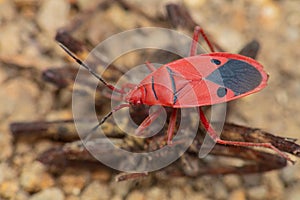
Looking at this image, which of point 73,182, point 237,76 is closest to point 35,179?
point 73,182

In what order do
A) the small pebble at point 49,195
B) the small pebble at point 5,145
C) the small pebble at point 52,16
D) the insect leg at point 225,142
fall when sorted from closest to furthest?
the insect leg at point 225,142
the small pebble at point 49,195
the small pebble at point 5,145
the small pebble at point 52,16

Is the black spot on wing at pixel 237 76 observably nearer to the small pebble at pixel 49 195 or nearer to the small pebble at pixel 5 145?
the small pebble at pixel 49 195

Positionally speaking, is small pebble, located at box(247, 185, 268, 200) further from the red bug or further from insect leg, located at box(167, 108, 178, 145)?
insect leg, located at box(167, 108, 178, 145)

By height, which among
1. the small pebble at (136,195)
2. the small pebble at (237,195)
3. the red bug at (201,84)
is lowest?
the small pebble at (136,195)

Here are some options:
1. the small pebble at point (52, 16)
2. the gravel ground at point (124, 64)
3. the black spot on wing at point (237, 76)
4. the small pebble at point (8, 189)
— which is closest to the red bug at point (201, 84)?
the black spot on wing at point (237, 76)

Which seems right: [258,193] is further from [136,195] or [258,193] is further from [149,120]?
[149,120]

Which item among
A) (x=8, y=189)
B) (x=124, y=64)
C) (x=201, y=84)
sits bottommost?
(x=8, y=189)

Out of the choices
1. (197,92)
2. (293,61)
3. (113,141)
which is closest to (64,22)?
(113,141)

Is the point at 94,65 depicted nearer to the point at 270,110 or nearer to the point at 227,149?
the point at 227,149
